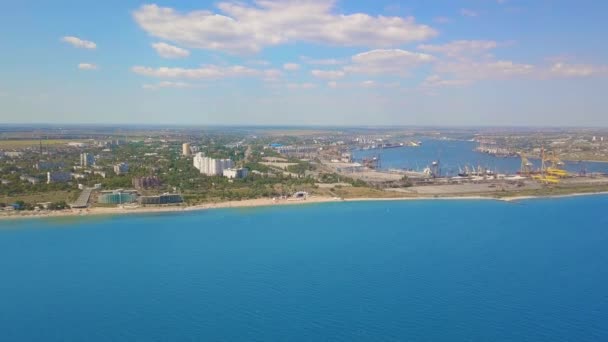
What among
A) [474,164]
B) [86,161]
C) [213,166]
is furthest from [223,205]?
[474,164]

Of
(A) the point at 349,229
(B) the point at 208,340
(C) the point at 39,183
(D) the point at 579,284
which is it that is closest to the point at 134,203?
(C) the point at 39,183

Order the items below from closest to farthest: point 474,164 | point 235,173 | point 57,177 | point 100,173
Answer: point 57,177, point 100,173, point 235,173, point 474,164

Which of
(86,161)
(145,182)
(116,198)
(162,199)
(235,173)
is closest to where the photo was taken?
(116,198)

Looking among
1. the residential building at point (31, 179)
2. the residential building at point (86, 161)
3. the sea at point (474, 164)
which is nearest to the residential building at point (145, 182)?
the residential building at point (31, 179)

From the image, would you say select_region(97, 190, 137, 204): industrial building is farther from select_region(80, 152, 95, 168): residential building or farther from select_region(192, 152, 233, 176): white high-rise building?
select_region(80, 152, 95, 168): residential building

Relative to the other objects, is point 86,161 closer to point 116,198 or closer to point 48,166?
point 48,166

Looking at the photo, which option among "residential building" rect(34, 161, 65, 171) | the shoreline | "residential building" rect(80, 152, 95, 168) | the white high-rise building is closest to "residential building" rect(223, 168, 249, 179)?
the white high-rise building

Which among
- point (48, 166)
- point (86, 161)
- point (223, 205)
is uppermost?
point (86, 161)

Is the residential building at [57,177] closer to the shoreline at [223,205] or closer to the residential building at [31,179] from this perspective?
the residential building at [31,179]
